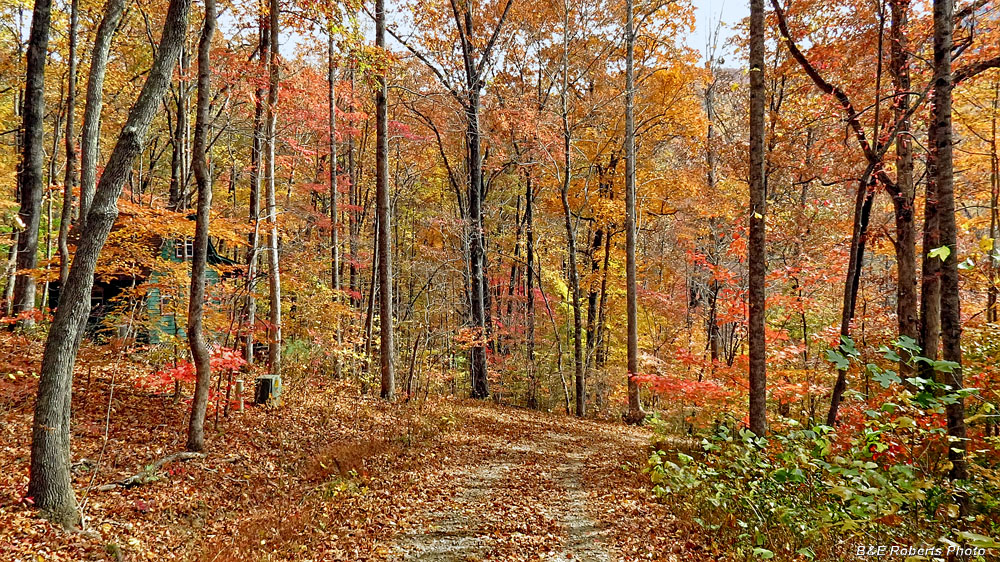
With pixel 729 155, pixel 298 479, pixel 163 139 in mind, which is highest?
pixel 163 139

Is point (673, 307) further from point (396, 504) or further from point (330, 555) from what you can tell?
point (330, 555)

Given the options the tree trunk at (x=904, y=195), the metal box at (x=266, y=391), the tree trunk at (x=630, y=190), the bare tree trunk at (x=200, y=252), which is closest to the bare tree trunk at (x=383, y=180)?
the metal box at (x=266, y=391)

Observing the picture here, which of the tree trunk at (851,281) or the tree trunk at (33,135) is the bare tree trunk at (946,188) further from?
the tree trunk at (33,135)

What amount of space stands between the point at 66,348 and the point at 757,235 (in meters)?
8.54

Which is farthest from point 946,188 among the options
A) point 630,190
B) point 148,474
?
point 148,474

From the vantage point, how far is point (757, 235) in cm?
679

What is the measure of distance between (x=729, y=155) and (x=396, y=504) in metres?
14.1

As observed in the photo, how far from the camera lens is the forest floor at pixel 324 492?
191 inches

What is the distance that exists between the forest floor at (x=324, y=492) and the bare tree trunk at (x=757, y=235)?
7.08ft

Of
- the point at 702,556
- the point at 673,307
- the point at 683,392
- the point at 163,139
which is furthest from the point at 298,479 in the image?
the point at 163,139

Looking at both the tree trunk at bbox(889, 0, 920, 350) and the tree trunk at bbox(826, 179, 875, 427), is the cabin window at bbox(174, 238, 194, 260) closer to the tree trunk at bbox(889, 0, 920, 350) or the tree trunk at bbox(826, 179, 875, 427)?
the tree trunk at bbox(826, 179, 875, 427)

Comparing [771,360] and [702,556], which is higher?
[771,360]

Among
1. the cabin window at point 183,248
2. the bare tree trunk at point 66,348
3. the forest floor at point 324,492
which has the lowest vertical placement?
the forest floor at point 324,492

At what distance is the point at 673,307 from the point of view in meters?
17.8
